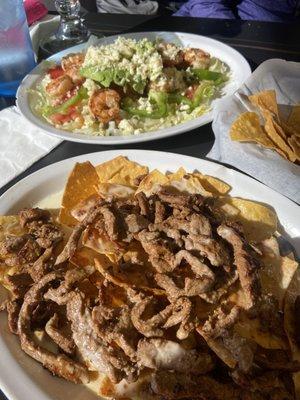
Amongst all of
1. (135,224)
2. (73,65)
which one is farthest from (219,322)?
(73,65)

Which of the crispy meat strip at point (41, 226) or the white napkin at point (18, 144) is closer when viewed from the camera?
the crispy meat strip at point (41, 226)

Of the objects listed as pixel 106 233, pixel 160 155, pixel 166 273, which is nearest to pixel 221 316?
pixel 166 273

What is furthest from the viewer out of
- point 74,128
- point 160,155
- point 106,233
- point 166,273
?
point 74,128

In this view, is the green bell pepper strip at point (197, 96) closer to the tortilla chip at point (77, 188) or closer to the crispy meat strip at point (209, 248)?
the tortilla chip at point (77, 188)

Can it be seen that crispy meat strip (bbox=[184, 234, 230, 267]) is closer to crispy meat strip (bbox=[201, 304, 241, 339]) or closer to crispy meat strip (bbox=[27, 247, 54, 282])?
crispy meat strip (bbox=[201, 304, 241, 339])

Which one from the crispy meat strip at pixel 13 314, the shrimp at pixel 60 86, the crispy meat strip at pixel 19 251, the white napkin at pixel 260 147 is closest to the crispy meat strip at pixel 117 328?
the crispy meat strip at pixel 13 314

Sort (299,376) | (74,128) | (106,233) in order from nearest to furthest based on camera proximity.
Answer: (299,376)
(106,233)
(74,128)

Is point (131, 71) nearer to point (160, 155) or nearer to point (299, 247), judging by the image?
point (160, 155)

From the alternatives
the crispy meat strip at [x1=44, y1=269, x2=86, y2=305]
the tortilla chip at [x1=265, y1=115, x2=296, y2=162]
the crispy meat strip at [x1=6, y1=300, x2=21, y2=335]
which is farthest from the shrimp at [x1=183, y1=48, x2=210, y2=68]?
the crispy meat strip at [x1=6, y1=300, x2=21, y2=335]
